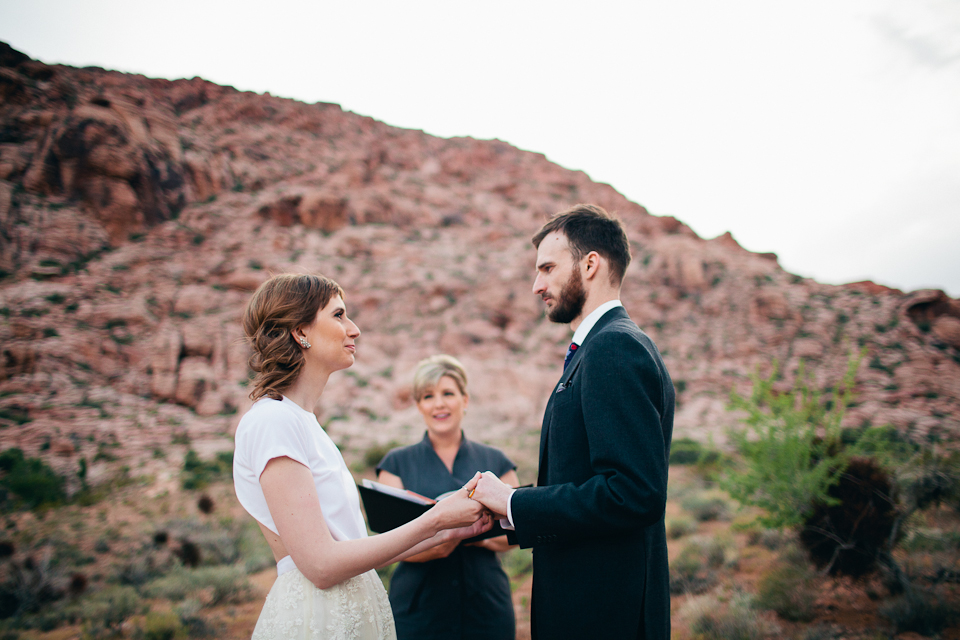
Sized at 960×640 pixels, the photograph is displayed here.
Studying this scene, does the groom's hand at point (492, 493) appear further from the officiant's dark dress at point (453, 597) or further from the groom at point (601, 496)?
the officiant's dark dress at point (453, 597)

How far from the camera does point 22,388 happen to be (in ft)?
49.4

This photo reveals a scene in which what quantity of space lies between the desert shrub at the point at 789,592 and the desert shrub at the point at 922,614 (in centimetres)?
74

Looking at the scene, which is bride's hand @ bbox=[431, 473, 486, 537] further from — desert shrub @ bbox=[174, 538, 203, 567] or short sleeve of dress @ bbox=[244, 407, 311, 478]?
desert shrub @ bbox=[174, 538, 203, 567]

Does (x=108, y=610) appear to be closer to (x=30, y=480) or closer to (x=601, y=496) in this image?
(x=601, y=496)

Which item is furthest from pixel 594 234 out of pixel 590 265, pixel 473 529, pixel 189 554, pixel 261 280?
pixel 261 280

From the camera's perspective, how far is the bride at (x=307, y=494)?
1633 mm

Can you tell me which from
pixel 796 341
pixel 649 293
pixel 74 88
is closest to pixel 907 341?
pixel 796 341

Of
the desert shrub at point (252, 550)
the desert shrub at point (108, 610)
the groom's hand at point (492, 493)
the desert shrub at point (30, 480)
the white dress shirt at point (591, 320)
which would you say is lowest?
the desert shrub at point (30, 480)

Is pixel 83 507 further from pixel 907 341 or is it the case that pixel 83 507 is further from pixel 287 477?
pixel 907 341

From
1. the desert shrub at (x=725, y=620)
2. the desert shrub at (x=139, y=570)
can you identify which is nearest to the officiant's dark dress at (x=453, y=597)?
the desert shrub at (x=725, y=620)

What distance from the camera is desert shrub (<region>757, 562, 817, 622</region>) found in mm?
5016

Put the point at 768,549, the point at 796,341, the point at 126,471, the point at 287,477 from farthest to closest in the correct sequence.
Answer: the point at 796,341
the point at 126,471
the point at 768,549
the point at 287,477

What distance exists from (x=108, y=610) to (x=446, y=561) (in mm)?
6176

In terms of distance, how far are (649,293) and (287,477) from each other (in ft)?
98.7
